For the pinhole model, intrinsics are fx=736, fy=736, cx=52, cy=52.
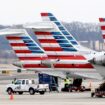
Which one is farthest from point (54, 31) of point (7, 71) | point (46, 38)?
point (7, 71)

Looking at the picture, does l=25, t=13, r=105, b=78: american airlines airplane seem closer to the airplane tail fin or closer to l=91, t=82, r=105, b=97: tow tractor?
the airplane tail fin

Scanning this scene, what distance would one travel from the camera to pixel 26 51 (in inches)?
3425

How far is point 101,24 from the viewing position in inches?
2442

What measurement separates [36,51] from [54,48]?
10780 millimetres

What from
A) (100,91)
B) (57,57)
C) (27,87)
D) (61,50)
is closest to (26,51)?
(57,57)

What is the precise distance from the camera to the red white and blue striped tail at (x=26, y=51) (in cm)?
8425

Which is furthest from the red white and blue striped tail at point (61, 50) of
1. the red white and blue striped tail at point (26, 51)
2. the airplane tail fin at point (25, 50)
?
the airplane tail fin at point (25, 50)

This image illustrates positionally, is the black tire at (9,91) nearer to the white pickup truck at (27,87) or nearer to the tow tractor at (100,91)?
the white pickup truck at (27,87)

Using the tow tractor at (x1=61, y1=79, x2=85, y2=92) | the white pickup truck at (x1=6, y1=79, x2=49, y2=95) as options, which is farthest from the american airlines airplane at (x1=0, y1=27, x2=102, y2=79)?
the white pickup truck at (x1=6, y1=79, x2=49, y2=95)

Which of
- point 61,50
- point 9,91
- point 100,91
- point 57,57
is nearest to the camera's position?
point 100,91

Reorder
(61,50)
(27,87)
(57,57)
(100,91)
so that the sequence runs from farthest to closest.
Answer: (57,57) → (61,50) → (27,87) → (100,91)

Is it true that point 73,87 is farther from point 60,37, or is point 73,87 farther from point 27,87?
point 27,87

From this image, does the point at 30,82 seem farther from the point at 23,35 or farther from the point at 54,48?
the point at 23,35

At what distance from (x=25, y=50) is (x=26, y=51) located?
0.58 ft
